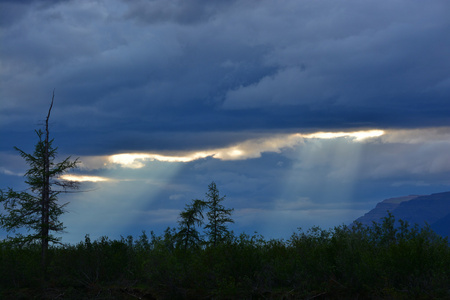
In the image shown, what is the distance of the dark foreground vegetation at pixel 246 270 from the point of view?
77.3ft

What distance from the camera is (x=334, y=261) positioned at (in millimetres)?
25766

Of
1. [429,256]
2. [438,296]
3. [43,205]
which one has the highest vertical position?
[43,205]

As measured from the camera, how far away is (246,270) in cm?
2642

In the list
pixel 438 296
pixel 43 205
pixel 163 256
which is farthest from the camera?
pixel 43 205

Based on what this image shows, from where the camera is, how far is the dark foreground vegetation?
23.5 meters

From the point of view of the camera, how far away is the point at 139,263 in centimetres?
3047

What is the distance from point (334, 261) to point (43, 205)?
20330 millimetres

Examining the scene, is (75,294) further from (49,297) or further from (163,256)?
(163,256)

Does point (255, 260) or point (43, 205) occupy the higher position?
point (43, 205)

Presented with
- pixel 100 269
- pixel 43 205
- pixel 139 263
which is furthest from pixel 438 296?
pixel 43 205

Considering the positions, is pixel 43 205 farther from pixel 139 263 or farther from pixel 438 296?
pixel 438 296

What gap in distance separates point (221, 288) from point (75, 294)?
9.22 m

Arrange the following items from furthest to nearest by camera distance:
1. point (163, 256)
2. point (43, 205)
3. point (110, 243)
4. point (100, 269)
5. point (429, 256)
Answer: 1. point (43, 205)
2. point (110, 243)
3. point (100, 269)
4. point (163, 256)
5. point (429, 256)

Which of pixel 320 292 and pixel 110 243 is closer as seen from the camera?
pixel 320 292
